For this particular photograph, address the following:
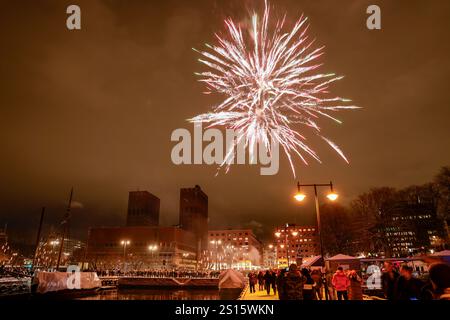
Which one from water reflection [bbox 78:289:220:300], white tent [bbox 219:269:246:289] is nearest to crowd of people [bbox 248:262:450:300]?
white tent [bbox 219:269:246:289]

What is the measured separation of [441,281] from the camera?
4125mm

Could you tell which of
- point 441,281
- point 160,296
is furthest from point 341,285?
point 160,296

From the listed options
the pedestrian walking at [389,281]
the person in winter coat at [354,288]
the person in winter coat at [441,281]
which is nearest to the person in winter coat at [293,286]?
the pedestrian walking at [389,281]

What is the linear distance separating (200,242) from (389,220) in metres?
134

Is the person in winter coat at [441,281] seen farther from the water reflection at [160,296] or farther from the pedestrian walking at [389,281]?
the water reflection at [160,296]

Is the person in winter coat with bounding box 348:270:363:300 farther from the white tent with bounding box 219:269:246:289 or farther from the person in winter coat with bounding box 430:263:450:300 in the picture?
the white tent with bounding box 219:269:246:289

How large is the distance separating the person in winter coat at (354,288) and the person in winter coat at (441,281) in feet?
28.8

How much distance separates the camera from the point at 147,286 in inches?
1911

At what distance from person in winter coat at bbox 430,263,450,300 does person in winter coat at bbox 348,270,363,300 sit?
346 inches

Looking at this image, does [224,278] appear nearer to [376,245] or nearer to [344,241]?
[376,245]

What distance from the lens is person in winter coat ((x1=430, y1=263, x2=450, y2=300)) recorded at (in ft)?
13.4

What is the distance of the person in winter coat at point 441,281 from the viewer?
4.09 meters
